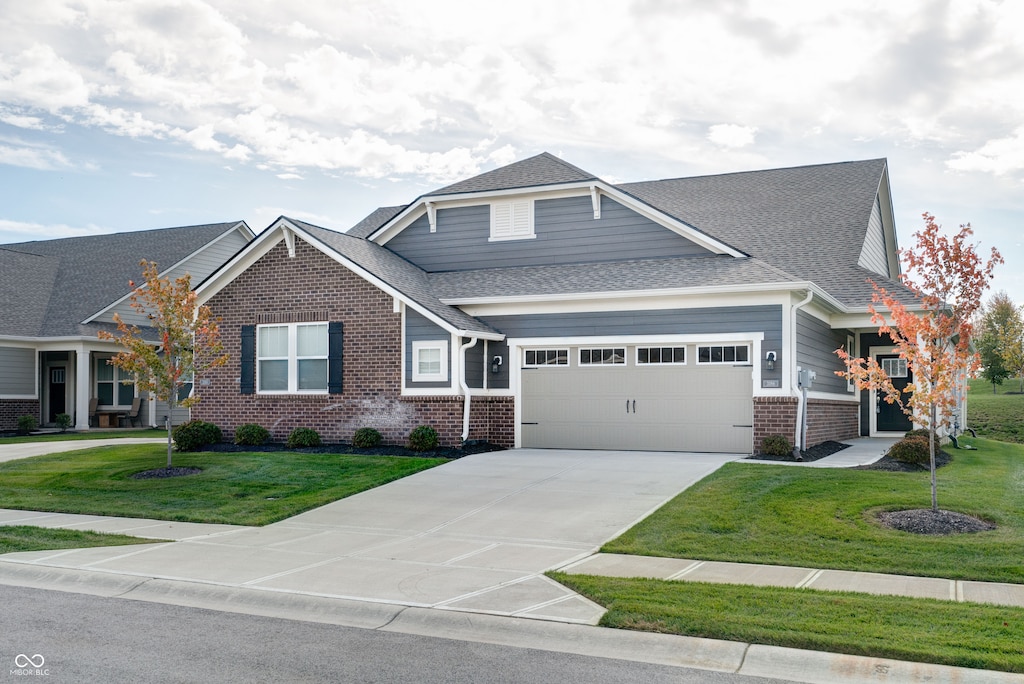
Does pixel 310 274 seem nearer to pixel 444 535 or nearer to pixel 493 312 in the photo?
pixel 493 312

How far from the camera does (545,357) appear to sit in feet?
65.9

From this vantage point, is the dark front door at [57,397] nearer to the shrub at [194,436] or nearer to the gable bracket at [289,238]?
the shrub at [194,436]

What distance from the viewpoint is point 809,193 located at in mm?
26078

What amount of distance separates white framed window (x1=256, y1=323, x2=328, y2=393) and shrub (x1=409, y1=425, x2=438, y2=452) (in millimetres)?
2791

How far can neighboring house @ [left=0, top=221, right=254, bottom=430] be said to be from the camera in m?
29.8

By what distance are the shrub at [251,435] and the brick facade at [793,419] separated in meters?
10.5

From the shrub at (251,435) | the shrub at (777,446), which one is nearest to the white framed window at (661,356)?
the shrub at (777,446)

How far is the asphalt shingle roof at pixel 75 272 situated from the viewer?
30.6 m

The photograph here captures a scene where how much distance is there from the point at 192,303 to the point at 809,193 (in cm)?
1734

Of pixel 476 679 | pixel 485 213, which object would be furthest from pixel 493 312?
pixel 476 679

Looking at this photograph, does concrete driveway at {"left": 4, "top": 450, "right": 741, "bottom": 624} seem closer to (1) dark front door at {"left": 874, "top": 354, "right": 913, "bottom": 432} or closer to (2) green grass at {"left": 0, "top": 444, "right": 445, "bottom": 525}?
(2) green grass at {"left": 0, "top": 444, "right": 445, "bottom": 525}

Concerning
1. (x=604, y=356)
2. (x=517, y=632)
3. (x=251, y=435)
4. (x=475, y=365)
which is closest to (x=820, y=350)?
(x=604, y=356)

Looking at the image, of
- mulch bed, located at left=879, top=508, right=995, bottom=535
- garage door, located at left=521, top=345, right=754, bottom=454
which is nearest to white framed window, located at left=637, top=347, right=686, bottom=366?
garage door, located at left=521, top=345, right=754, bottom=454

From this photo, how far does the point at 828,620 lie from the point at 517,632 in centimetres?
254
